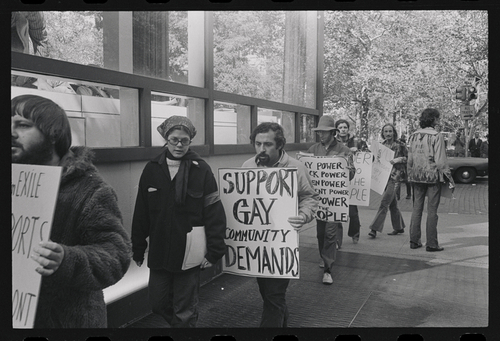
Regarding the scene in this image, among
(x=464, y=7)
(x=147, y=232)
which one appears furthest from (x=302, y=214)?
(x=464, y=7)

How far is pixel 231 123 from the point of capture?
6.29m

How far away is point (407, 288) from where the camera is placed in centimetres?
594

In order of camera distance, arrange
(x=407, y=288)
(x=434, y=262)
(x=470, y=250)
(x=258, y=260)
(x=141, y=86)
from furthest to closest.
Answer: (x=470, y=250) < (x=434, y=262) < (x=407, y=288) < (x=141, y=86) < (x=258, y=260)

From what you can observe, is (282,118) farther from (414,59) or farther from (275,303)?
(275,303)

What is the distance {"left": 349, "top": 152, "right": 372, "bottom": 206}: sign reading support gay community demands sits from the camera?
26.6ft

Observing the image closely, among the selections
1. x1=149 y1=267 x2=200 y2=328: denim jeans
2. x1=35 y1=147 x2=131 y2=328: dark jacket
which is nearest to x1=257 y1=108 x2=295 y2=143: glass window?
x1=149 y1=267 x2=200 y2=328: denim jeans

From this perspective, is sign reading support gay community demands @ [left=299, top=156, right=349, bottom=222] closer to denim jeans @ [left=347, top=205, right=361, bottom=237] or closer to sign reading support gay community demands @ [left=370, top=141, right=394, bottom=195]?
denim jeans @ [left=347, top=205, right=361, bottom=237]

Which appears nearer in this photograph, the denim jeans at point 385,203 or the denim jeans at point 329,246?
the denim jeans at point 329,246

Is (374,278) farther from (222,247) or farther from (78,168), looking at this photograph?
(78,168)

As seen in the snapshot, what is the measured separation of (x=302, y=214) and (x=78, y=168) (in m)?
1.91

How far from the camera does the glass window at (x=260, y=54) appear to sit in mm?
5621

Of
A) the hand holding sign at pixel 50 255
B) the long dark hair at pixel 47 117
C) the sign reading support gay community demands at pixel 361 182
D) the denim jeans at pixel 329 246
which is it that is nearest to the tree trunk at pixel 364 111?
the sign reading support gay community demands at pixel 361 182

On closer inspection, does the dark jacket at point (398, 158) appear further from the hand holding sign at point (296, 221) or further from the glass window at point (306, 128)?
the hand holding sign at point (296, 221)

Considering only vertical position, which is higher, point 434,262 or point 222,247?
point 222,247
